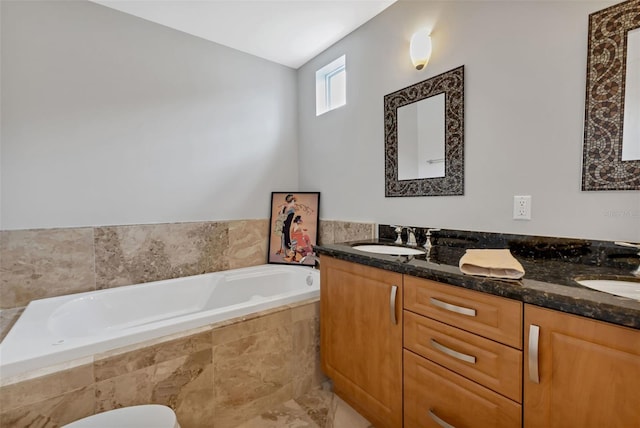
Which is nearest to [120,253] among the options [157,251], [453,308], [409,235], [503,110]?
[157,251]

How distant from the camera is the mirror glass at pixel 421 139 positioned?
1.72 meters

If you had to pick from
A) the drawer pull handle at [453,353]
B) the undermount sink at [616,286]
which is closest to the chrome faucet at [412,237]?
the drawer pull handle at [453,353]

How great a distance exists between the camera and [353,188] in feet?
7.71

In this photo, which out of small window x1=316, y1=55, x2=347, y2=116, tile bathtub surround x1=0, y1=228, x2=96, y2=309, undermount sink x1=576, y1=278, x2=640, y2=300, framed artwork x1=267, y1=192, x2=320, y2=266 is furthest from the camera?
framed artwork x1=267, y1=192, x2=320, y2=266

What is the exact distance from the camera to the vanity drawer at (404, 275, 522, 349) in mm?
905

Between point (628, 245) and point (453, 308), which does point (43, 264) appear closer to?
point (453, 308)

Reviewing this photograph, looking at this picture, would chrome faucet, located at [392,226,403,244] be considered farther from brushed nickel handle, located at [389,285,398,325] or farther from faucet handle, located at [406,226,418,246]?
brushed nickel handle, located at [389,285,398,325]

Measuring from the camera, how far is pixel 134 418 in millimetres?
1077

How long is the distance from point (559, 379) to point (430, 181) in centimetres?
118

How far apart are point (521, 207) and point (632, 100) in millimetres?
538

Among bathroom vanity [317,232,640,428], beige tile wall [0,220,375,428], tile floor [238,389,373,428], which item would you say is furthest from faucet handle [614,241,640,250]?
tile floor [238,389,373,428]

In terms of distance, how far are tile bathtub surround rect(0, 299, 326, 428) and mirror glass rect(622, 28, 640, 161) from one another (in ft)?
5.48

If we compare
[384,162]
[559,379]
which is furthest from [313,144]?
[559,379]

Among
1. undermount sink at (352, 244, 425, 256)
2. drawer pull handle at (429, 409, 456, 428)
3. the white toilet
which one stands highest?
undermount sink at (352, 244, 425, 256)
